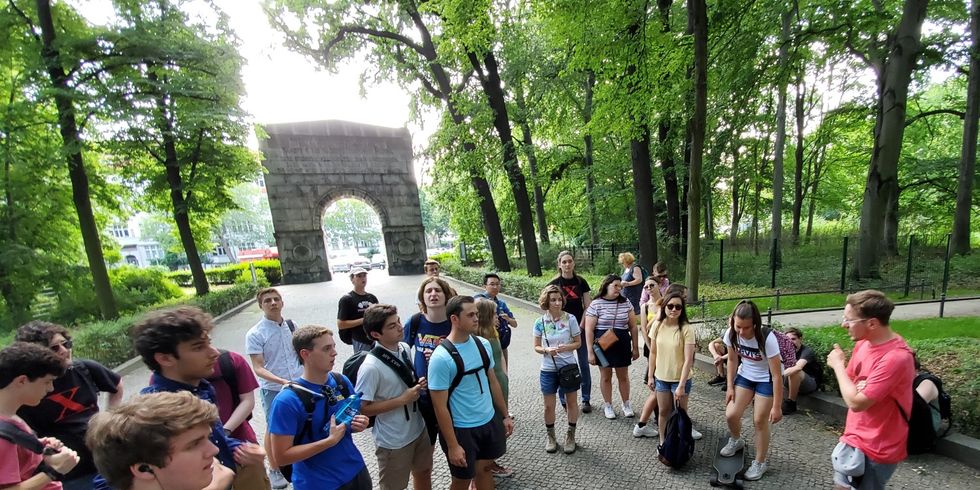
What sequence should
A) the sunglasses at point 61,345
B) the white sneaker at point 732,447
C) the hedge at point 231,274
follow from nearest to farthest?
1. the sunglasses at point 61,345
2. the white sneaker at point 732,447
3. the hedge at point 231,274

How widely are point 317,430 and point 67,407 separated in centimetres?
192

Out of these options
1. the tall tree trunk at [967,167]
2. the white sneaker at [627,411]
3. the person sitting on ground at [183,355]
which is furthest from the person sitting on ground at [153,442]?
the tall tree trunk at [967,167]

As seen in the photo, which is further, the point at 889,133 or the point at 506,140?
the point at 506,140

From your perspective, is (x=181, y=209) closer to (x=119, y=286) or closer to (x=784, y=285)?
(x=119, y=286)

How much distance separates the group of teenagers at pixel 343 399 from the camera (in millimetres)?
1327

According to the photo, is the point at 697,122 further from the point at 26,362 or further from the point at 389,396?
the point at 26,362

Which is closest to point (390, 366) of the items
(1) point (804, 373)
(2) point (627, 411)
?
(2) point (627, 411)

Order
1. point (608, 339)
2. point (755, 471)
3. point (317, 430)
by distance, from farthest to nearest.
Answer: point (608, 339), point (755, 471), point (317, 430)

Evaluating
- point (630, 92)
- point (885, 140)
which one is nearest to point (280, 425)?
point (630, 92)

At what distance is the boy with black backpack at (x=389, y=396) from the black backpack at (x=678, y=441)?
2.38 meters

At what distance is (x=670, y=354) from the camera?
360 centimetres

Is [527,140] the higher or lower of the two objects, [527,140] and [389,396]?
the higher

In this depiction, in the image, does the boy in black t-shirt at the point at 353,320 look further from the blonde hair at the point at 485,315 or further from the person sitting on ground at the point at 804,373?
the person sitting on ground at the point at 804,373

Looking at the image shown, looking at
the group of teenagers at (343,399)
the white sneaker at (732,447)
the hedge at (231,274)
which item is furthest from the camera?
the hedge at (231,274)
